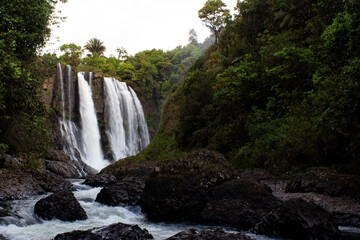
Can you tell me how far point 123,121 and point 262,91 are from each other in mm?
21468

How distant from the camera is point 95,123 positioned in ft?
94.3

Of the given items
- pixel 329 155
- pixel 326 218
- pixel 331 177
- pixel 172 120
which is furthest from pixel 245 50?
pixel 326 218

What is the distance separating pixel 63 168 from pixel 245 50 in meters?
14.0

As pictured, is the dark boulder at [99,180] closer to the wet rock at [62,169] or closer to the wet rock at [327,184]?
the wet rock at [62,169]

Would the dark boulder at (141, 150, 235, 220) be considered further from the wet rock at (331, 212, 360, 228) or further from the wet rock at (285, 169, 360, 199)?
the wet rock at (331, 212, 360, 228)

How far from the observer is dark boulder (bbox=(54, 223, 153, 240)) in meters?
4.37

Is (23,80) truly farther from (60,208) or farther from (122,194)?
(122,194)

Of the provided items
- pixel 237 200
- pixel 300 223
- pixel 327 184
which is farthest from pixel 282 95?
pixel 300 223

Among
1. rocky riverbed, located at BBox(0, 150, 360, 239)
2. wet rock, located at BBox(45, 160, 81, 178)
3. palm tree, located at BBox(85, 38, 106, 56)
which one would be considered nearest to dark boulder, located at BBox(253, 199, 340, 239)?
rocky riverbed, located at BBox(0, 150, 360, 239)

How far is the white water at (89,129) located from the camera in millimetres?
25969

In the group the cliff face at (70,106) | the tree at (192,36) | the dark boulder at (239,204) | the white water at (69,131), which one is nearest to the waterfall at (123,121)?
the cliff face at (70,106)

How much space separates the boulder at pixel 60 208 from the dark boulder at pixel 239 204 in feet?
10.1

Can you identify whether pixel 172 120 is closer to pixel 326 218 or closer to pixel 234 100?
pixel 234 100

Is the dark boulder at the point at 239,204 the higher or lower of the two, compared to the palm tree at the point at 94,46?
lower
